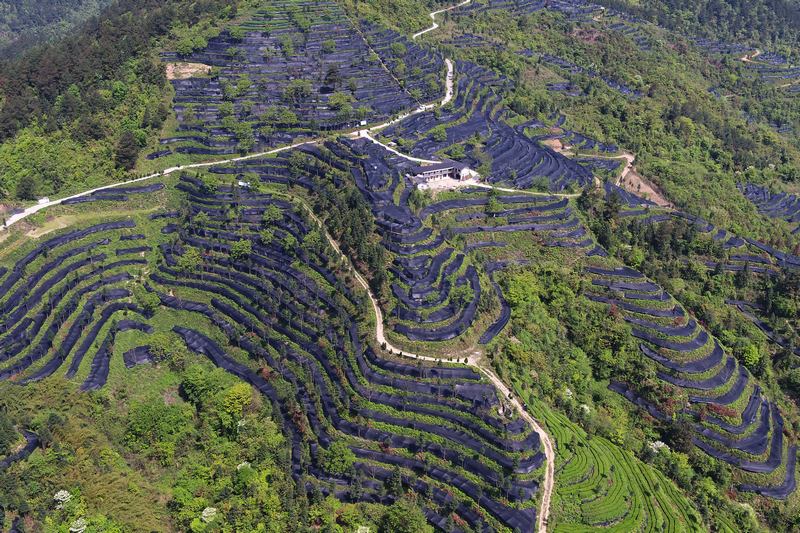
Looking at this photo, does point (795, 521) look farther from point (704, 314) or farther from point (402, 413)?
point (402, 413)

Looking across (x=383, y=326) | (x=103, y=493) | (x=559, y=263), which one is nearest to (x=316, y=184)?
(x=383, y=326)

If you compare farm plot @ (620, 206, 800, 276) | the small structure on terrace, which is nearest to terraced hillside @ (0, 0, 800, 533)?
farm plot @ (620, 206, 800, 276)

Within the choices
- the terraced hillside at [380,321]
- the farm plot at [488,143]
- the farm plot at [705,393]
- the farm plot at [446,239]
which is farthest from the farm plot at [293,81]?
the farm plot at [705,393]

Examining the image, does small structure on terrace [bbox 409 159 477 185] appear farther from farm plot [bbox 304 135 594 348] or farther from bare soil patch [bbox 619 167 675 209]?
bare soil patch [bbox 619 167 675 209]

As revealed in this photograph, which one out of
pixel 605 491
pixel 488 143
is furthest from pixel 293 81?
pixel 605 491

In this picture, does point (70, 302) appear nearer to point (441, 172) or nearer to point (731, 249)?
point (441, 172)

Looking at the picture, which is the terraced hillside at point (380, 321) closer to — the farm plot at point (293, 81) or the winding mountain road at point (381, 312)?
the winding mountain road at point (381, 312)
